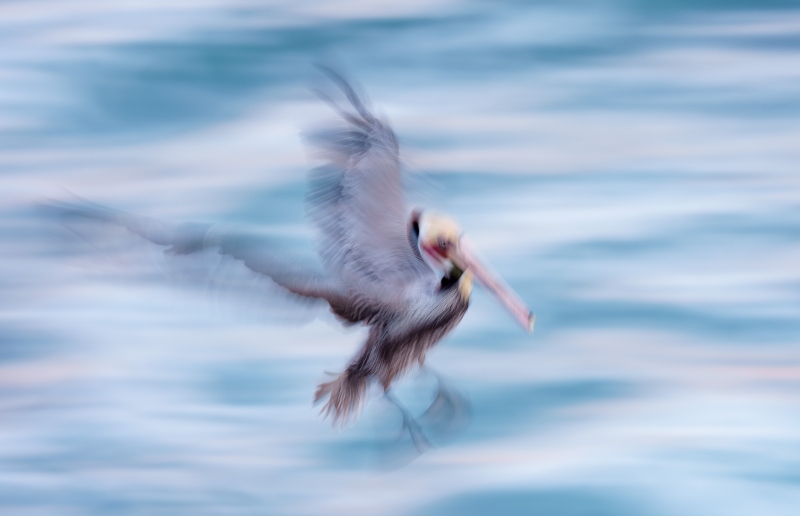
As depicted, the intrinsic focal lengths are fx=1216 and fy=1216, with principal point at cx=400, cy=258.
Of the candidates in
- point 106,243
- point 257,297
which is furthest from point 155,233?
point 257,297

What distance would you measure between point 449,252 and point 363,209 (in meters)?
0.38

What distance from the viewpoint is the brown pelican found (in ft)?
14.8

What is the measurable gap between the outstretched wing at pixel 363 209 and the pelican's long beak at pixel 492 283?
0.16 meters

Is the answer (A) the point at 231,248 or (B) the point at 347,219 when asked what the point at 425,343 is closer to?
(B) the point at 347,219

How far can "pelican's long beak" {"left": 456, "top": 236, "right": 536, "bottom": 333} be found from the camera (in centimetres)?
424

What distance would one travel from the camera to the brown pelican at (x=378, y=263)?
451 centimetres

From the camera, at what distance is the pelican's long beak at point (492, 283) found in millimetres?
4240

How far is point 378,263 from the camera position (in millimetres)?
4594

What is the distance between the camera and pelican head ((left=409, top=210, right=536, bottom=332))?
14.9 ft

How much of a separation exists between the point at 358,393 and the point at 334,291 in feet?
1.82

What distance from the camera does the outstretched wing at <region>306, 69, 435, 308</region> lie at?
4.56 m

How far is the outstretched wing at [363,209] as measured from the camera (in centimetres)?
456

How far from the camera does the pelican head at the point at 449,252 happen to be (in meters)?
4.53

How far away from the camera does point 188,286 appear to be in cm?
393
